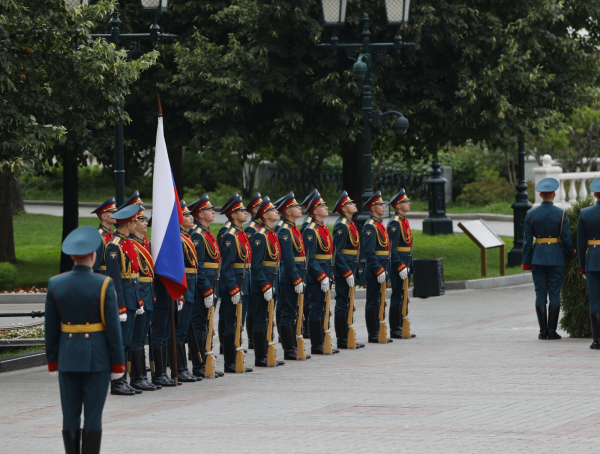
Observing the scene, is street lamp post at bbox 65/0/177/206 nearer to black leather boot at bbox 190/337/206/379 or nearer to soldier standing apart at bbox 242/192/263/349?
soldier standing apart at bbox 242/192/263/349

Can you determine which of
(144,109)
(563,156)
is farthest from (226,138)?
(563,156)

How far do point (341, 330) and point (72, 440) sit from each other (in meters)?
7.17

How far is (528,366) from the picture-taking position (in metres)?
13.2

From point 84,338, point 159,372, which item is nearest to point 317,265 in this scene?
point 159,372

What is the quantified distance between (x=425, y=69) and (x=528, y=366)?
12.1m

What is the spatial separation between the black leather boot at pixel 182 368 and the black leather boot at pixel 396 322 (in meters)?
4.07

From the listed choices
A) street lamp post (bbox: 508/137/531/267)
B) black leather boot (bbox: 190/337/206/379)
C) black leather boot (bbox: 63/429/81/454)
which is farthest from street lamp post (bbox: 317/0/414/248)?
black leather boot (bbox: 63/429/81/454)

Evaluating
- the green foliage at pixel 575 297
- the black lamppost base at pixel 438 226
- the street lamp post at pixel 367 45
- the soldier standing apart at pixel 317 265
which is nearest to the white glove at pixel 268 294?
the soldier standing apart at pixel 317 265

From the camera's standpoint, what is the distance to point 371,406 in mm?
10836

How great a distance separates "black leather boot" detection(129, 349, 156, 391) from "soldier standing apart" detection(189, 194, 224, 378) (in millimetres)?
843

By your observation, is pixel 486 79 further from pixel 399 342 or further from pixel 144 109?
pixel 399 342

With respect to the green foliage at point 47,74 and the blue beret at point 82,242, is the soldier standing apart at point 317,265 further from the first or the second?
the blue beret at point 82,242

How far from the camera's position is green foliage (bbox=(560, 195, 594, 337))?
15391 millimetres

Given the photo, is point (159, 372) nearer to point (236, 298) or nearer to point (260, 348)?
point (236, 298)
